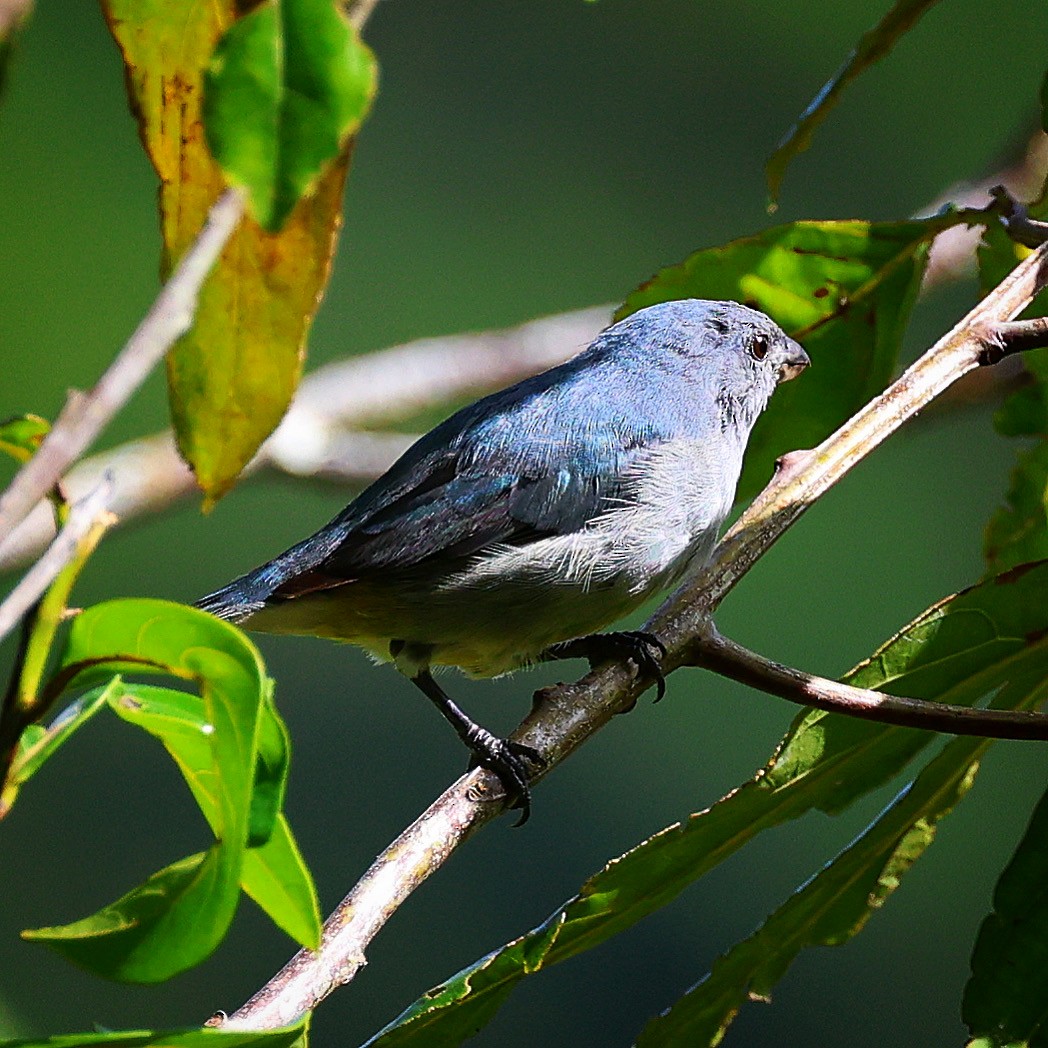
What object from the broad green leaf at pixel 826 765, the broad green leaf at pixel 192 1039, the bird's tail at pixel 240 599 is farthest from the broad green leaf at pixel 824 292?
the broad green leaf at pixel 192 1039

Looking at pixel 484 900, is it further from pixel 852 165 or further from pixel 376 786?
pixel 852 165

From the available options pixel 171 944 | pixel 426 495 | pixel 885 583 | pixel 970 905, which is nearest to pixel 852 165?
pixel 885 583

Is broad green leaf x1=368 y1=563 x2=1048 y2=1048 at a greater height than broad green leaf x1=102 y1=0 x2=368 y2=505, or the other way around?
broad green leaf x1=102 y1=0 x2=368 y2=505

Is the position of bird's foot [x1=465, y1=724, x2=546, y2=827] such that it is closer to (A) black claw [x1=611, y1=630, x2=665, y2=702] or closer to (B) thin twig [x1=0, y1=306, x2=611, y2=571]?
(A) black claw [x1=611, y1=630, x2=665, y2=702]

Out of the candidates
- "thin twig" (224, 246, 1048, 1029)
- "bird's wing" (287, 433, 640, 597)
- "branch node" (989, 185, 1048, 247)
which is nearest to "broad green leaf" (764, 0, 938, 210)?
"branch node" (989, 185, 1048, 247)

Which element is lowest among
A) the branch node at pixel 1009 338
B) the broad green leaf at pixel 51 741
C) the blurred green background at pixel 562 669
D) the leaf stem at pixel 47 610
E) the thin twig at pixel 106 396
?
the blurred green background at pixel 562 669

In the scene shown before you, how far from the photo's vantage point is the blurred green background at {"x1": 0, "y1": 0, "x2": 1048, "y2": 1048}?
18.6 ft

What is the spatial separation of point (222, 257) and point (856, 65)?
122 centimetres

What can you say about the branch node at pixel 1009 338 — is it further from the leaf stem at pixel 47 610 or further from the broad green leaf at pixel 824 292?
the leaf stem at pixel 47 610

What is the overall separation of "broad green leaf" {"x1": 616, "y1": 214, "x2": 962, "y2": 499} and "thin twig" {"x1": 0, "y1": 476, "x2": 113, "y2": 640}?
5.26 feet

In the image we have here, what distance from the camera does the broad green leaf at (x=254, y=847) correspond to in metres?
1.08

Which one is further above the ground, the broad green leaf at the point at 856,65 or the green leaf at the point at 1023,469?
the broad green leaf at the point at 856,65

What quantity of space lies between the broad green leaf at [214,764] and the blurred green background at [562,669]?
3564 millimetres

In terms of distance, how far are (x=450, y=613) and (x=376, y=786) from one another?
10.3 ft
